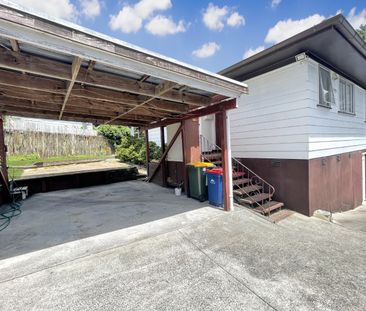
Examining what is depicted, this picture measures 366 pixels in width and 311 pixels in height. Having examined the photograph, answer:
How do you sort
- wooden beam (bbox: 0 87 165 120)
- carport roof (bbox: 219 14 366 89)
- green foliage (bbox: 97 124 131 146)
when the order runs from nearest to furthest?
carport roof (bbox: 219 14 366 89) < wooden beam (bbox: 0 87 165 120) < green foliage (bbox: 97 124 131 146)

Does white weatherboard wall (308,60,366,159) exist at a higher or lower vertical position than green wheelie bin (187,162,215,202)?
higher

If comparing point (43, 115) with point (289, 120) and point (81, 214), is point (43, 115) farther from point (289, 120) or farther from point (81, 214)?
point (289, 120)

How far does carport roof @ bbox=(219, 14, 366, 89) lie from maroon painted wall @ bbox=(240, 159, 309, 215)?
2.61 m

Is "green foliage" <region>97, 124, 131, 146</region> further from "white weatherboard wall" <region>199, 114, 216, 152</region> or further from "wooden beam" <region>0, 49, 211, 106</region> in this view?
"wooden beam" <region>0, 49, 211, 106</region>

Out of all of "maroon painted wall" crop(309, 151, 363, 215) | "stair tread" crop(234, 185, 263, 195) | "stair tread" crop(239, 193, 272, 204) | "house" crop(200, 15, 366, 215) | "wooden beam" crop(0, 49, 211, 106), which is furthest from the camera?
"stair tread" crop(234, 185, 263, 195)

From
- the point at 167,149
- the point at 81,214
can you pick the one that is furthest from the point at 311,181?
the point at 81,214

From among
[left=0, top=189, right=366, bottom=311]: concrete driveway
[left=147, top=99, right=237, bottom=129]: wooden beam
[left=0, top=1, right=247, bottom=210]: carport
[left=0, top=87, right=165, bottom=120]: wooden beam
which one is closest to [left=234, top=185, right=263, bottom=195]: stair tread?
[left=0, top=1, right=247, bottom=210]: carport

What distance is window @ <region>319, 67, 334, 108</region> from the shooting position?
16.7ft

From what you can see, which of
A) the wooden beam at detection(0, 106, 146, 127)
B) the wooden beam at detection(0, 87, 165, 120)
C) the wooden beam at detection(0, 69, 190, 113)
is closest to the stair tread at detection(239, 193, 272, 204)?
the wooden beam at detection(0, 69, 190, 113)

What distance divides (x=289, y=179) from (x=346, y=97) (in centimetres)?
400

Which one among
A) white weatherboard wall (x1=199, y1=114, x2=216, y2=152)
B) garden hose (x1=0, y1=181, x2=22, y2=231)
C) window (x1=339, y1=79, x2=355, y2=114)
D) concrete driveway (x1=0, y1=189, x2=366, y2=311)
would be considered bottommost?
concrete driveway (x1=0, y1=189, x2=366, y2=311)

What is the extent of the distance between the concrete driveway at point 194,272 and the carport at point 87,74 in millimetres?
1736

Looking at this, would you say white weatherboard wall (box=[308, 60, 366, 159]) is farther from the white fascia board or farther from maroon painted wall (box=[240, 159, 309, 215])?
the white fascia board

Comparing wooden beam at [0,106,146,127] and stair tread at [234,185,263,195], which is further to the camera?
wooden beam at [0,106,146,127]
